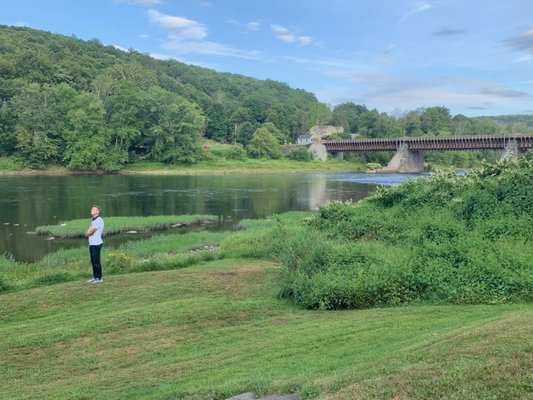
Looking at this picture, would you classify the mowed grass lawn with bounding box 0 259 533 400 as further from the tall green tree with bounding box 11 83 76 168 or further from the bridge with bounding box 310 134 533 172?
the bridge with bounding box 310 134 533 172

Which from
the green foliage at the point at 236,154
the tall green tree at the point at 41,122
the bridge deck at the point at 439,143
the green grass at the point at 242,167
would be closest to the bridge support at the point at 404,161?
the bridge deck at the point at 439,143

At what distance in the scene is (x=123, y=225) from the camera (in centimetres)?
3188

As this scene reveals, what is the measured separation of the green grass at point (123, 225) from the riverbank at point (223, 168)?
189ft

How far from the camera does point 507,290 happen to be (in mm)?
11992

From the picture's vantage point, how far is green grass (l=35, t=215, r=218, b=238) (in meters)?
29.7

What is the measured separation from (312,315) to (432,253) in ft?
16.3

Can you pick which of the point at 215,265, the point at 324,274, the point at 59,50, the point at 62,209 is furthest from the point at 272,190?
the point at 59,50

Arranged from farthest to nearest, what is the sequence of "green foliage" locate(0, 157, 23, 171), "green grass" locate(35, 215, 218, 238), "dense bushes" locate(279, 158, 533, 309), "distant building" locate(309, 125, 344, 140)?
"distant building" locate(309, 125, 344, 140)
"green foliage" locate(0, 157, 23, 171)
"green grass" locate(35, 215, 218, 238)
"dense bushes" locate(279, 158, 533, 309)

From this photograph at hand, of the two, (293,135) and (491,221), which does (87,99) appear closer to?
(293,135)

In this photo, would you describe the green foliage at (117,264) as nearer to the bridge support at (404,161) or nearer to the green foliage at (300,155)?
the bridge support at (404,161)

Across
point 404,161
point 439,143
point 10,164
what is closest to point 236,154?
point 404,161

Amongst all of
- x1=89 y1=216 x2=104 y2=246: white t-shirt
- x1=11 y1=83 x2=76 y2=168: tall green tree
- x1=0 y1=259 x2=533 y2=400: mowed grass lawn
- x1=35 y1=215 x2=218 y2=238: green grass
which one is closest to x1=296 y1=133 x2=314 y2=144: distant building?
x1=11 y1=83 x2=76 y2=168: tall green tree

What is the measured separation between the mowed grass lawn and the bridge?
87.1 meters

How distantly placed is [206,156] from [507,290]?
320 ft
